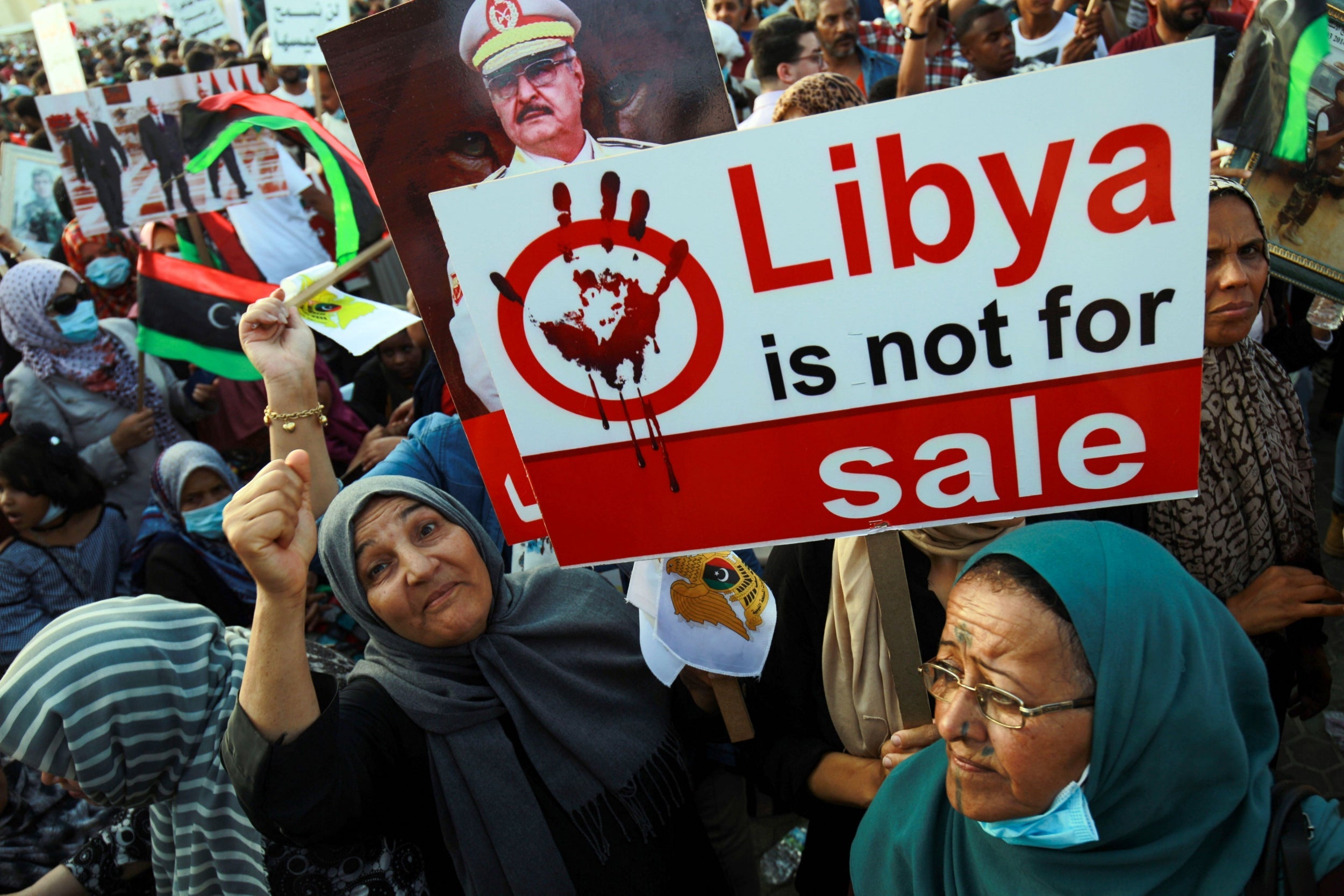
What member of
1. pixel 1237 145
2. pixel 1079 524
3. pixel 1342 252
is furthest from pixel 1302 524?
pixel 1079 524

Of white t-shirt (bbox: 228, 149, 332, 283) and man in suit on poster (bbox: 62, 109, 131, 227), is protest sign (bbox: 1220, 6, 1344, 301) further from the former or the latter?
white t-shirt (bbox: 228, 149, 332, 283)

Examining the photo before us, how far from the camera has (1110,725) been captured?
1248 mm

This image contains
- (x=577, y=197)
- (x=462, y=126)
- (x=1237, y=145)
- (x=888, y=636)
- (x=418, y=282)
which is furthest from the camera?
(x=1237, y=145)

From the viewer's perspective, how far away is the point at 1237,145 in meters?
2.27

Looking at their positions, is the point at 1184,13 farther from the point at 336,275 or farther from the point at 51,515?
the point at 51,515

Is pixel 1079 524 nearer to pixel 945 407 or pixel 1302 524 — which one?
pixel 945 407

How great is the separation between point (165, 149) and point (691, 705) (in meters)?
3.92

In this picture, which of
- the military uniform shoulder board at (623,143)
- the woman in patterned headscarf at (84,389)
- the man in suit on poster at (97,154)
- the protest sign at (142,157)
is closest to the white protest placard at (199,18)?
the protest sign at (142,157)

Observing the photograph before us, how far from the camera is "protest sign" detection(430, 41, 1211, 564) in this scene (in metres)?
1.32

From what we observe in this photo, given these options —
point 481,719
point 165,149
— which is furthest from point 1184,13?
point 165,149

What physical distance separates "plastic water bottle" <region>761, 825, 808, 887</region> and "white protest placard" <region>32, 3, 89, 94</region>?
21.6 ft

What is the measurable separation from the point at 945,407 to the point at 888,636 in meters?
0.42

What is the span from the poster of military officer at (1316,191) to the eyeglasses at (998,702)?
1.51 meters

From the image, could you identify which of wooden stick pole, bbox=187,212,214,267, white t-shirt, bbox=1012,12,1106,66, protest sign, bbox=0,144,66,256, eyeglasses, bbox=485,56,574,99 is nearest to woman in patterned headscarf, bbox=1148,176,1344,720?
eyeglasses, bbox=485,56,574,99
